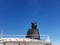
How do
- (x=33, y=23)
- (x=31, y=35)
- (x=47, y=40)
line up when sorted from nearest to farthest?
(x=47, y=40) < (x=31, y=35) < (x=33, y=23)

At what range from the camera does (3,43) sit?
28.4 metres

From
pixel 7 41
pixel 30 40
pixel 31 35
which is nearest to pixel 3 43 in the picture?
pixel 7 41

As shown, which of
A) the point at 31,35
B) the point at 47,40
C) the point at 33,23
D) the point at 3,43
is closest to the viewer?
the point at 3,43

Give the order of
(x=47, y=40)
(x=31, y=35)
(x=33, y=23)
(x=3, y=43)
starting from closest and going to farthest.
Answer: (x=3, y=43)
(x=47, y=40)
(x=31, y=35)
(x=33, y=23)

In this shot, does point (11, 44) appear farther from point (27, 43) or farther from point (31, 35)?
point (31, 35)

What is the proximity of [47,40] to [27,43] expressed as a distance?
14.0 feet

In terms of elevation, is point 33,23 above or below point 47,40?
above

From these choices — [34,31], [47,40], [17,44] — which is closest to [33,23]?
[34,31]

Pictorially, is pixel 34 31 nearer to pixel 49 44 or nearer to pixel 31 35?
pixel 31 35

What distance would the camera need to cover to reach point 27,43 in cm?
2925

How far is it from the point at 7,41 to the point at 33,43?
4.67m

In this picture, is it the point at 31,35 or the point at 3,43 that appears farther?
the point at 31,35

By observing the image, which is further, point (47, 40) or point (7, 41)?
point (47, 40)

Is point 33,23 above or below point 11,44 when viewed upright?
above
